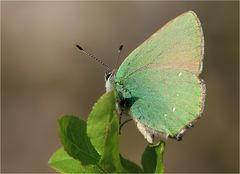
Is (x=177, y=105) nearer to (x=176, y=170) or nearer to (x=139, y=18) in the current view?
(x=176, y=170)

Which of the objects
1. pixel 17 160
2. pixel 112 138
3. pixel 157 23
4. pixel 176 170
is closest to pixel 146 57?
pixel 112 138

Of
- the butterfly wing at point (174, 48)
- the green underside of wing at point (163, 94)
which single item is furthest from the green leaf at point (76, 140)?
the butterfly wing at point (174, 48)

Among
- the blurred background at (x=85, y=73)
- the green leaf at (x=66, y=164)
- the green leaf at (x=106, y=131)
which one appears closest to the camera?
the green leaf at (x=106, y=131)

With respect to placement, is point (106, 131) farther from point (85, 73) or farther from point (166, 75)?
point (85, 73)

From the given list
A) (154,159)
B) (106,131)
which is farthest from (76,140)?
(154,159)

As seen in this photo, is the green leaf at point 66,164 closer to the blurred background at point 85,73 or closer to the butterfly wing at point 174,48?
the butterfly wing at point 174,48

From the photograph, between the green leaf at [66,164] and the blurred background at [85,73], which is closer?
the green leaf at [66,164]
